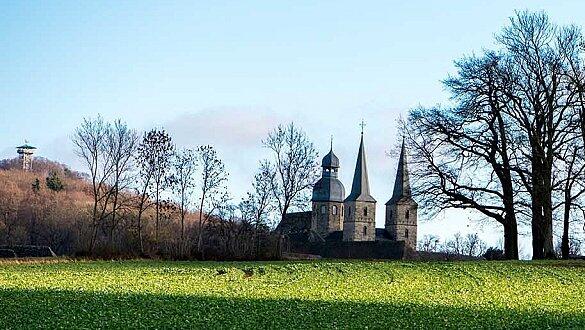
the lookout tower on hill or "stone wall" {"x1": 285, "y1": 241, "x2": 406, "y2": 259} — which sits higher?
the lookout tower on hill

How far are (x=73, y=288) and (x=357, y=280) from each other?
7871mm

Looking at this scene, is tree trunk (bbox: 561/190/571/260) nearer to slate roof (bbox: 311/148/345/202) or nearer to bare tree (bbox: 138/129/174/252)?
bare tree (bbox: 138/129/174/252)

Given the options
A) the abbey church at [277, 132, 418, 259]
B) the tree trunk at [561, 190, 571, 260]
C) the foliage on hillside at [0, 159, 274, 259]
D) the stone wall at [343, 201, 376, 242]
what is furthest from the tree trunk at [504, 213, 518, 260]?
the stone wall at [343, 201, 376, 242]

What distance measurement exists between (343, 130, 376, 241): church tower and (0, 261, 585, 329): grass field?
2822 inches

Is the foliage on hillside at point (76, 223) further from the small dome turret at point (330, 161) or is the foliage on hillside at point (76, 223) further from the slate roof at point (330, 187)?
the slate roof at point (330, 187)

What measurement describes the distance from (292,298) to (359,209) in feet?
279

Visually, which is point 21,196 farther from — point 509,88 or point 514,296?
point 514,296

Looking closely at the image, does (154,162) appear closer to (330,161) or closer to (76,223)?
(76,223)

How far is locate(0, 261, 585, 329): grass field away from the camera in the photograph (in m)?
13.9

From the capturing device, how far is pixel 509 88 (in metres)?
37.7

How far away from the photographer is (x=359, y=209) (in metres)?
102

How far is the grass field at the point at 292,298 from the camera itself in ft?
45.5

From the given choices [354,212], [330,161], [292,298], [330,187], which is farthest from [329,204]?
[292,298]

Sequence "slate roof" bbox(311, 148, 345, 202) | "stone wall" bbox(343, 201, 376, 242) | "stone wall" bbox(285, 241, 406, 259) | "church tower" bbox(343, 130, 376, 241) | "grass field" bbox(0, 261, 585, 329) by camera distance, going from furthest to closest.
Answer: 1. "stone wall" bbox(343, 201, 376, 242)
2. "church tower" bbox(343, 130, 376, 241)
3. "slate roof" bbox(311, 148, 345, 202)
4. "stone wall" bbox(285, 241, 406, 259)
5. "grass field" bbox(0, 261, 585, 329)
